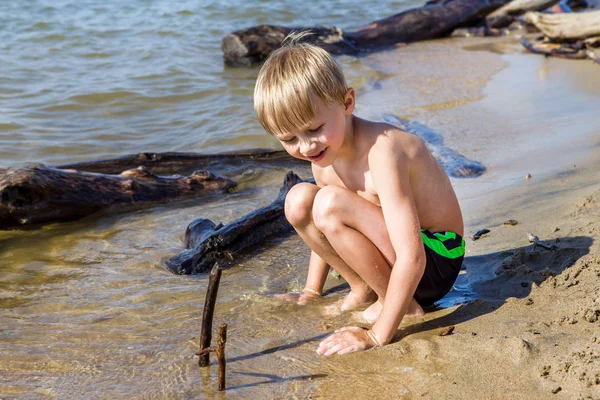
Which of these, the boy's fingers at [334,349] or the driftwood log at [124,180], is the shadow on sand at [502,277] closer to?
the boy's fingers at [334,349]

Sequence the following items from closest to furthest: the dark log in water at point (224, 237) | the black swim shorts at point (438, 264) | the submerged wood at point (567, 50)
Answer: the black swim shorts at point (438, 264)
the dark log in water at point (224, 237)
the submerged wood at point (567, 50)

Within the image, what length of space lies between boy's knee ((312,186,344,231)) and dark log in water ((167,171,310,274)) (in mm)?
1161

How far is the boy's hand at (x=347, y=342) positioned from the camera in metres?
2.71

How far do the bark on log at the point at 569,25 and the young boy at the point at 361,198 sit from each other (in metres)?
6.48

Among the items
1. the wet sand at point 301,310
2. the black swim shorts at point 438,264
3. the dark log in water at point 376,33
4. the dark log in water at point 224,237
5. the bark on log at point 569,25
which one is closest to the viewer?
the wet sand at point 301,310

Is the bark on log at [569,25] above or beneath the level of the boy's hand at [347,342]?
above

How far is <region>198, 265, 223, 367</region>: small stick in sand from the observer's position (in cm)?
234

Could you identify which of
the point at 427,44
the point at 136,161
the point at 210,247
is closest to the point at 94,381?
the point at 210,247

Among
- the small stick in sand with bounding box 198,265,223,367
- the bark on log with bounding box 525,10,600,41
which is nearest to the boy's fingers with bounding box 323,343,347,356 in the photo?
the small stick in sand with bounding box 198,265,223,367

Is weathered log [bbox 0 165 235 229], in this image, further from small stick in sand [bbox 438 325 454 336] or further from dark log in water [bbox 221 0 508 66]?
dark log in water [bbox 221 0 508 66]

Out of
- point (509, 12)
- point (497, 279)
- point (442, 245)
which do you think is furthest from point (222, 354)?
point (509, 12)

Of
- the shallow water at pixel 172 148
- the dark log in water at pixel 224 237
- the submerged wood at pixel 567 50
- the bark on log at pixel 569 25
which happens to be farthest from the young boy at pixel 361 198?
the bark on log at pixel 569 25

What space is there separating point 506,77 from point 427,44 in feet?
9.45

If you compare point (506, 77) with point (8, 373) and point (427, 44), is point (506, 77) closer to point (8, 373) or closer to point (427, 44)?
point (427, 44)
